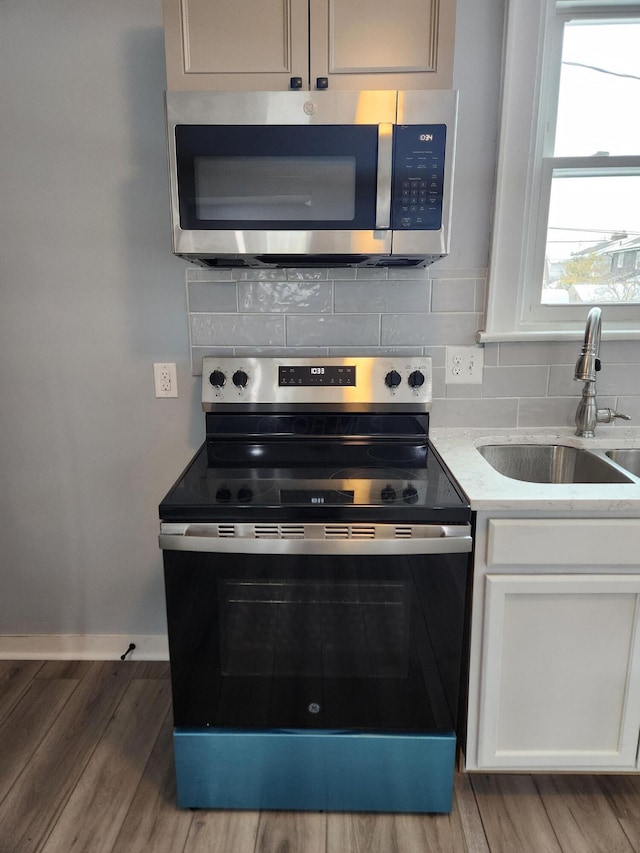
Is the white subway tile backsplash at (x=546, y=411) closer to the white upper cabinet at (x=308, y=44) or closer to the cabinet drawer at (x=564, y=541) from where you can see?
the cabinet drawer at (x=564, y=541)

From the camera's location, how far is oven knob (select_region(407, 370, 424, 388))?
67.6 inches

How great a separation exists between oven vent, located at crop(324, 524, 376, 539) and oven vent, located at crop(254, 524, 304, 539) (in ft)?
0.20

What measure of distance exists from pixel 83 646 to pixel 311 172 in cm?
182

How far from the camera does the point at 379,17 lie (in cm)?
133

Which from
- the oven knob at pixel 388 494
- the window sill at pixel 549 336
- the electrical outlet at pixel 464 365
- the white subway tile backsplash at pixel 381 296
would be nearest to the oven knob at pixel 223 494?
the oven knob at pixel 388 494

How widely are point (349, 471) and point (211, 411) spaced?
523 mm

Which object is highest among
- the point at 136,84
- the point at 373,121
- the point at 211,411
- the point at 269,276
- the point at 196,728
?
the point at 136,84

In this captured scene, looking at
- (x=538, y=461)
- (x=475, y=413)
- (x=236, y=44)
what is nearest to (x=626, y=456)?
(x=538, y=461)

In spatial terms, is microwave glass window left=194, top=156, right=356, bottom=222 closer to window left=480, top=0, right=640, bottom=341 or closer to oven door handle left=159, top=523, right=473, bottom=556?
window left=480, top=0, right=640, bottom=341

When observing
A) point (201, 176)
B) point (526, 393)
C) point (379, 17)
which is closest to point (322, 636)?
point (526, 393)

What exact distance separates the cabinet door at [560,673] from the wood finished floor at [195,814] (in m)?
0.15

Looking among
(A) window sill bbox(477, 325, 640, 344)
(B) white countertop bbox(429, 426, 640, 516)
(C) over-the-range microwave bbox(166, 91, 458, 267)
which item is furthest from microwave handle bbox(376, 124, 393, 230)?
(B) white countertop bbox(429, 426, 640, 516)

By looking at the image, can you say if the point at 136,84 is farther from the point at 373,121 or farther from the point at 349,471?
the point at 349,471

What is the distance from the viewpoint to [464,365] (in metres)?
1.81
